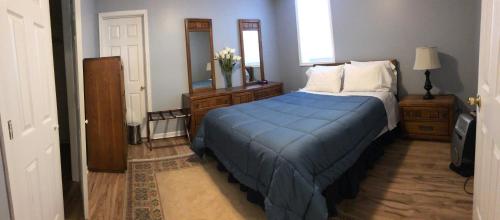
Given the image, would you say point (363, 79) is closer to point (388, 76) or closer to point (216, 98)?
point (388, 76)

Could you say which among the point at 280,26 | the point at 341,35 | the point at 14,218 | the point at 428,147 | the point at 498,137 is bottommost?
the point at 428,147

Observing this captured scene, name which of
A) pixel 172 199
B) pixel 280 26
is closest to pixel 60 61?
pixel 172 199

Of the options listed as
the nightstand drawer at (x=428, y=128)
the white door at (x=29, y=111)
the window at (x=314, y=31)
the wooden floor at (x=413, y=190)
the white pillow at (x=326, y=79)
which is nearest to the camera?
the white door at (x=29, y=111)

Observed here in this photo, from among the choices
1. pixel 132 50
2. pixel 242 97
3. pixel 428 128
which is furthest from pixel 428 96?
pixel 132 50

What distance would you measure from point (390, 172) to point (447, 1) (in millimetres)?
2255

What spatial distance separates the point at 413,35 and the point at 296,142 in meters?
2.84

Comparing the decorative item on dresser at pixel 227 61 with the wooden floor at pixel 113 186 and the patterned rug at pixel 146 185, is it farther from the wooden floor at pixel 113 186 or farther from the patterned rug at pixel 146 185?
the patterned rug at pixel 146 185

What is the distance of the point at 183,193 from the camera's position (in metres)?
2.76

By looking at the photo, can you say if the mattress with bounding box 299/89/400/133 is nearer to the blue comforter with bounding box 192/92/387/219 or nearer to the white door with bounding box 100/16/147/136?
the blue comforter with bounding box 192/92/387/219

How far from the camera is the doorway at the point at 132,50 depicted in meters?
4.41

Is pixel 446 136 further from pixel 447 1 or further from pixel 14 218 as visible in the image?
pixel 14 218

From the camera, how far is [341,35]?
4.58 metres

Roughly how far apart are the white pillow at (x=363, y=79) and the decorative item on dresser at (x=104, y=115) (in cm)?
291

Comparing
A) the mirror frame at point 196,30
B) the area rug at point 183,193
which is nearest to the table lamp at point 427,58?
the area rug at point 183,193
